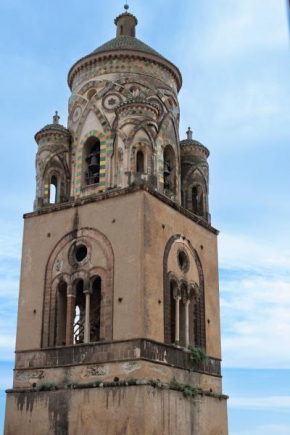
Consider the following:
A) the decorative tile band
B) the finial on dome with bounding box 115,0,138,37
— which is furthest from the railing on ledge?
the finial on dome with bounding box 115,0,138,37

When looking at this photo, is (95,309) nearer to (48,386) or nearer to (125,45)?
(48,386)

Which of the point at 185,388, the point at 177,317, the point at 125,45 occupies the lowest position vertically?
the point at 185,388

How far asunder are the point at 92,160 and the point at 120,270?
5.23m

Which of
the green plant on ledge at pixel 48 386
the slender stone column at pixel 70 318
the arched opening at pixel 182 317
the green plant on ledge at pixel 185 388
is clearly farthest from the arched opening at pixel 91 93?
the green plant on ledge at pixel 185 388

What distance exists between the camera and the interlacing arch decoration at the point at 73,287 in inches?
866

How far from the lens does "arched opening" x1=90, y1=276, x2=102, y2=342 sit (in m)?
23.4

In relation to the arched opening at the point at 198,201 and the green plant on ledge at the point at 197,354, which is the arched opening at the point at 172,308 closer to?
the green plant on ledge at the point at 197,354

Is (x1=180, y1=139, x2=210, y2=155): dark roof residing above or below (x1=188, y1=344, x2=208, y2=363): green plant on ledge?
above

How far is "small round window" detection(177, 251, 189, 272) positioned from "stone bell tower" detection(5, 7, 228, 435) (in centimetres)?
6

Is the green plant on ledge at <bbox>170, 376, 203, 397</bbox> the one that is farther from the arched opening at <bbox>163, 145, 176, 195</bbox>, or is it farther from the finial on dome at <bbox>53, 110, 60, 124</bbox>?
the finial on dome at <bbox>53, 110, 60, 124</bbox>

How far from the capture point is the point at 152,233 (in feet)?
74.5

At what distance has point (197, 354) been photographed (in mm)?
23375

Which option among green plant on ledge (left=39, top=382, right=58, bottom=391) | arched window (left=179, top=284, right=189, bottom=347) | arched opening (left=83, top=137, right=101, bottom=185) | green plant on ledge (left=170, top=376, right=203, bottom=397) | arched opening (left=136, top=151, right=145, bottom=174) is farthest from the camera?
arched opening (left=83, top=137, right=101, bottom=185)

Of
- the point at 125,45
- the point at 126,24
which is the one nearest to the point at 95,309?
the point at 125,45
